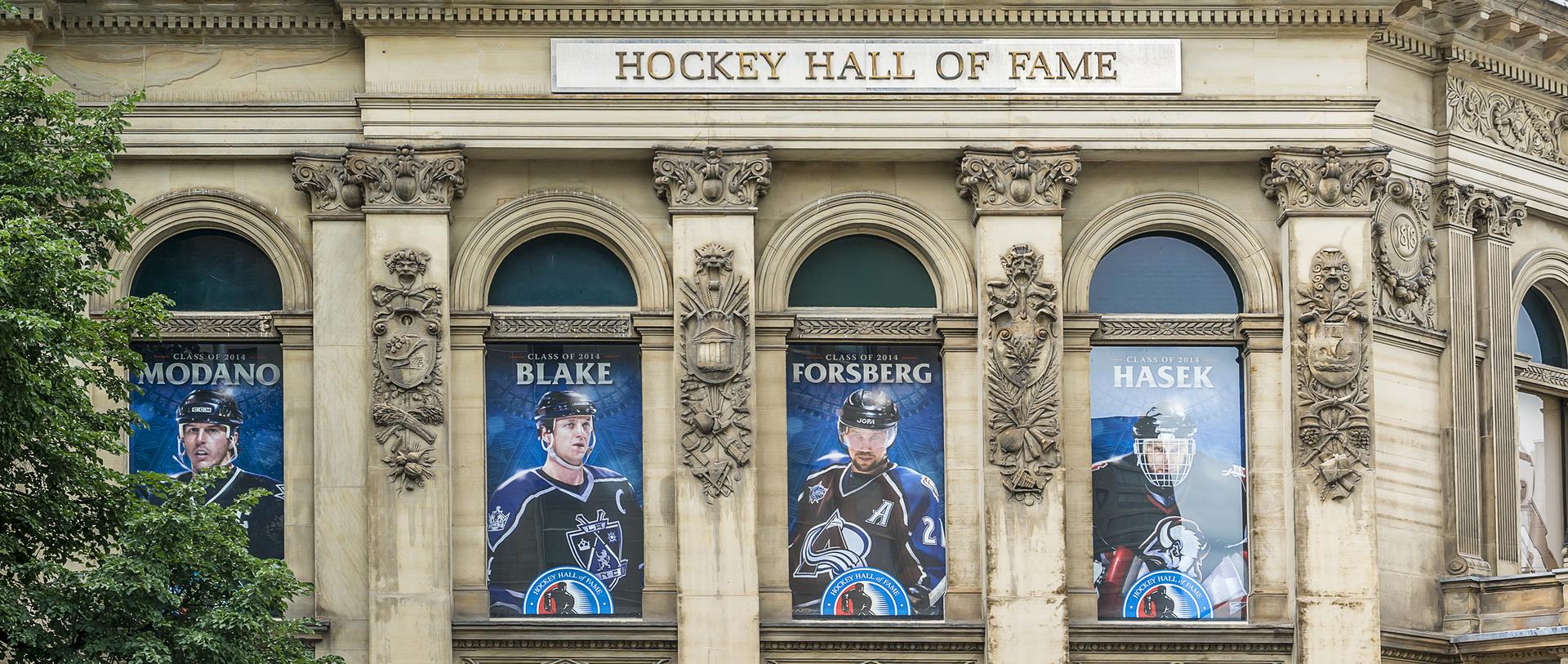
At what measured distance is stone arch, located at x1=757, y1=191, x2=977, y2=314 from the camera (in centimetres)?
3697

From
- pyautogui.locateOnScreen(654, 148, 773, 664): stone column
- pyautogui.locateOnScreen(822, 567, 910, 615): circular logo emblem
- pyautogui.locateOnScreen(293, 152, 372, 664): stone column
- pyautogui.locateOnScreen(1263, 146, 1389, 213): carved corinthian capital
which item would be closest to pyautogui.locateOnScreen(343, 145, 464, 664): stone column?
pyautogui.locateOnScreen(293, 152, 372, 664): stone column

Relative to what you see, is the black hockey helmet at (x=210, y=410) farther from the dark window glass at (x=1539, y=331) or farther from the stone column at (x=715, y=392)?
the dark window glass at (x=1539, y=331)

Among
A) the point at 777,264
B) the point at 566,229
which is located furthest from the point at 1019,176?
the point at 566,229

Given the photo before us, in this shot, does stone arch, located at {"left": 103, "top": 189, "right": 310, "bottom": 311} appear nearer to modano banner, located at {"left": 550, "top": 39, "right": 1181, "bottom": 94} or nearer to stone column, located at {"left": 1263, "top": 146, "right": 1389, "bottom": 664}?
modano banner, located at {"left": 550, "top": 39, "right": 1181, "bottom": 94}

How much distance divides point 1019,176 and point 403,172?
322 inches

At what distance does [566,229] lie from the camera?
37156mm

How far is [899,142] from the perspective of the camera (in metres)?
36.7

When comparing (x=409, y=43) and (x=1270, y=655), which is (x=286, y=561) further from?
(x=1270, y=655)

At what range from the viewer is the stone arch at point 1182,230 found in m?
37.1

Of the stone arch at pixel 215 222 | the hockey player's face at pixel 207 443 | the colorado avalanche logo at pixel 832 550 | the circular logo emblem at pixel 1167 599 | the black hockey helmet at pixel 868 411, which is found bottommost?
the circular logo emblem at pixel 1167 599

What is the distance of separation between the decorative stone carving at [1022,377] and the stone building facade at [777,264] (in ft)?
0.18

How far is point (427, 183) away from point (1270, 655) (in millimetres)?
12761

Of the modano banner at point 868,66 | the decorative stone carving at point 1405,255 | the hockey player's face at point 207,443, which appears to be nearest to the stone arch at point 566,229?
the modano banner at point 868,66

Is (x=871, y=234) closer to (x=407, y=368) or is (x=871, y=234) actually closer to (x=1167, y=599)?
(x=1167, y=599)
